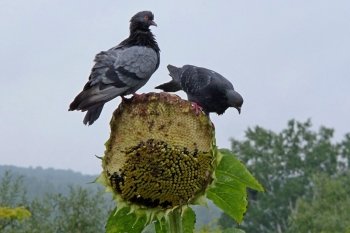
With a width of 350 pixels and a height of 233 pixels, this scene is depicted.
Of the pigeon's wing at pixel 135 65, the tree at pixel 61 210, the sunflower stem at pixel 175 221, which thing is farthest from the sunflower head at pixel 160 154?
the tree at pixel 61 210

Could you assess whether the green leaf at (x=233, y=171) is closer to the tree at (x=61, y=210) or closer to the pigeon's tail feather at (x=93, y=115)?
the pigeon's tail feather at (x=93, y=115)

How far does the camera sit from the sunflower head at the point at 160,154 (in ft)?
8.37

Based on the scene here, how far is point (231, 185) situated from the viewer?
9.25 ft

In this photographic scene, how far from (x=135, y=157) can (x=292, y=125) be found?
7342 centimetres

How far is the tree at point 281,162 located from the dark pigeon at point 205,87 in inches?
2766

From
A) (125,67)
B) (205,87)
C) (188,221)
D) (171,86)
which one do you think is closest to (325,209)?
(125,67)

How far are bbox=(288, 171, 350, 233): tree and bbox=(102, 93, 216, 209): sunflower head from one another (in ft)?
180

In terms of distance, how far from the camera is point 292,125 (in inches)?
2958

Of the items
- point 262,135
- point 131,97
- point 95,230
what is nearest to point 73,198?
point 95,230

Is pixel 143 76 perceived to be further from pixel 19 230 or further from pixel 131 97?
pixel 19 230

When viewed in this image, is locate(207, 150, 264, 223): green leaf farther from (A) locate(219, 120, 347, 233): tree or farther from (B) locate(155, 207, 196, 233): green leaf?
(A) locate(219, 120, 347, 233): tree

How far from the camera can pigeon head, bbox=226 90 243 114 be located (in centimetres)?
385

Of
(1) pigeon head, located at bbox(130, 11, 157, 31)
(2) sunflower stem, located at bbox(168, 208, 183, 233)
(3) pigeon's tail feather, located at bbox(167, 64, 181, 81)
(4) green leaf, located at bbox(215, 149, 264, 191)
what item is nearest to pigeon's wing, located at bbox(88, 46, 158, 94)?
(3) pigeon's tail feather, located at bbox(167, 64, 181, 81)

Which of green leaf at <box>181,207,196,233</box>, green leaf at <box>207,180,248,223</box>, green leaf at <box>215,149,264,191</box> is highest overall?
green leaf at <box>215,149,264,191</box>
